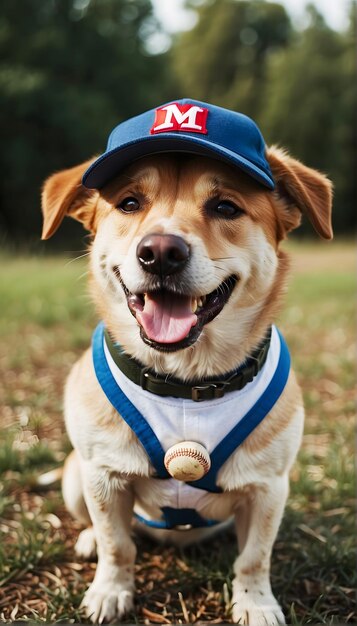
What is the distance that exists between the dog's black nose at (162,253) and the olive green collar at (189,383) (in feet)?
1.56

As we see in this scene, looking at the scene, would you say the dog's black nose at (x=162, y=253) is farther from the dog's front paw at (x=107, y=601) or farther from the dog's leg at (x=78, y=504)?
the dog's front paw at (x=107, y=601)

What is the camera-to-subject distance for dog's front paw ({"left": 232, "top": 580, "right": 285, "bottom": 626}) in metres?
2.49

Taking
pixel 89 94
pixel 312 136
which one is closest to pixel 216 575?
pixel 89 94

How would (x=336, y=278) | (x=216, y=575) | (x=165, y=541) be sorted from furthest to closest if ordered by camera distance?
1. (x=336, y=278)
2. (x=165, y=541)
3. (x=216, y=575)

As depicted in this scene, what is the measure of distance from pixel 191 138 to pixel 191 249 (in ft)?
1.27

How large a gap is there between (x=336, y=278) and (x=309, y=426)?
6.27 m

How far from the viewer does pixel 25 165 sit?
2550cm

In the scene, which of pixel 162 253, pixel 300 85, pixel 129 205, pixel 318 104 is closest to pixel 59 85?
pixel 300 85

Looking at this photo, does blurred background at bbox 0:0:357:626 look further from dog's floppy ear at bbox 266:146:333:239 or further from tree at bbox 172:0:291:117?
tree at bbox 172:0:291:117

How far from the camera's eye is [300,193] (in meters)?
2.52

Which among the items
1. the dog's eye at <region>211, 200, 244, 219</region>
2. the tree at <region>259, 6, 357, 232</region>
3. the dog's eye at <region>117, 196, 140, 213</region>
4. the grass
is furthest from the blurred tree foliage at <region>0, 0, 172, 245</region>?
the dog's eye at <region>211, 200, 244, 219</region>

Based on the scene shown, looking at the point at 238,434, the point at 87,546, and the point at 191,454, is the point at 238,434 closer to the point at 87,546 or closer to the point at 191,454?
the point at 191,454

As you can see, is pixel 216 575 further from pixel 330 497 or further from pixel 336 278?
pixel 336 278

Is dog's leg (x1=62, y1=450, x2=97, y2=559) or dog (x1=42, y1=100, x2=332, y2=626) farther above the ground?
dog (x1=42, y1=100, x2=332, y2=626)
